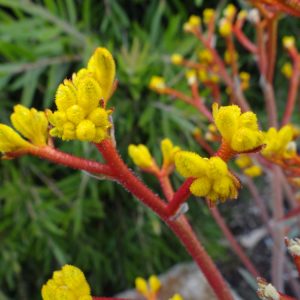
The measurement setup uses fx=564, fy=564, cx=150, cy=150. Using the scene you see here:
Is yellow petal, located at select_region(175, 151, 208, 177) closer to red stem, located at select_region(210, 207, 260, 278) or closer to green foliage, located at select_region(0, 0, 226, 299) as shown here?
red stem, located at select_region(210, 207, 260, 278)

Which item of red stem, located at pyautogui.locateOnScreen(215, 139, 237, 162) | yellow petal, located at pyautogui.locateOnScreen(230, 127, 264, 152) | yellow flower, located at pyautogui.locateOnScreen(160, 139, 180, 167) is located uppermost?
yellow petal, located at pyautogui.locateOnScreen(230, 127, 264, 152)

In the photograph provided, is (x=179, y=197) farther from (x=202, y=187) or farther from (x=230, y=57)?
(x=230, y=57)

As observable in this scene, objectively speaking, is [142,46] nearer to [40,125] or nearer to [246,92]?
[246,92]

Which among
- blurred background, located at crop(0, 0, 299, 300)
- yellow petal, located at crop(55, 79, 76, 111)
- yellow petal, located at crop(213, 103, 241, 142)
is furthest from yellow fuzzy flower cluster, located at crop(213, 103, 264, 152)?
blurred background, located at crop(0, 0, 299, 300)

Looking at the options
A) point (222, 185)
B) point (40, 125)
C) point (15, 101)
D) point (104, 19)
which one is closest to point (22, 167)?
point (15, 101)

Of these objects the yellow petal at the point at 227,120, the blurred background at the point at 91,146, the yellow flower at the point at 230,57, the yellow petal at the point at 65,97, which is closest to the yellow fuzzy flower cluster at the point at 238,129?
the yellow petal at the point at 227,120
